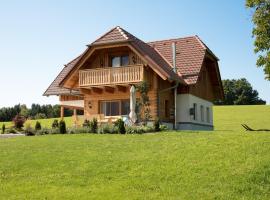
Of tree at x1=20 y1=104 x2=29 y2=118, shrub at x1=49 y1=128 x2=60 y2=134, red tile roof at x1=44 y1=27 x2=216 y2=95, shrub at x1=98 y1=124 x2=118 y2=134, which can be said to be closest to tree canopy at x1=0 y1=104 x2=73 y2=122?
tree at x1=20 y1=104 x2=29 y2=118

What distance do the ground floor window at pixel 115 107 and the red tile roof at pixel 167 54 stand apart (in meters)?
3.40

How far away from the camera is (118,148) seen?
1583cm

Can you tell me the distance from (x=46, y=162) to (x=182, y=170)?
15.1 ft

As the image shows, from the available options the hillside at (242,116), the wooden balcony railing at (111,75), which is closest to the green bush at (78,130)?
the wooden balcony railing at (111,75)

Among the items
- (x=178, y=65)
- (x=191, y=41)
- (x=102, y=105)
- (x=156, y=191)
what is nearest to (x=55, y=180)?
(x=156, y=191)

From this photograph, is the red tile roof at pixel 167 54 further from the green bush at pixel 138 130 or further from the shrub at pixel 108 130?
the shrub at pixel 108 130

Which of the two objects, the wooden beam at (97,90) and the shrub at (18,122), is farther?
the shrub at (18,122)

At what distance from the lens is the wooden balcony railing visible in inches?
1083

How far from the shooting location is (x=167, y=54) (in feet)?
107

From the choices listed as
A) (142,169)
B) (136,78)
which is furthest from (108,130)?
(142,169)

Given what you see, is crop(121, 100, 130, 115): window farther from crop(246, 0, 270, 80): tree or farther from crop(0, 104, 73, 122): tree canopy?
crop(0, 104, 73, 122): tree canopy

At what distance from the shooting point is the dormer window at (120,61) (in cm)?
3006

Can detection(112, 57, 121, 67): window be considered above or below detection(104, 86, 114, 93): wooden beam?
above

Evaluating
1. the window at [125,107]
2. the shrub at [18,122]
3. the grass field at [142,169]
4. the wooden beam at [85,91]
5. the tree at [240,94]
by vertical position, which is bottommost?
the grass field at [142,169]
